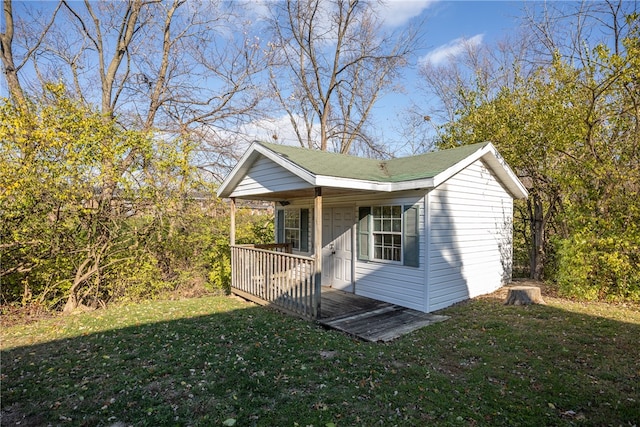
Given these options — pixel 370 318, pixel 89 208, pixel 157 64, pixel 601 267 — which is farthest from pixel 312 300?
pixel 157 64

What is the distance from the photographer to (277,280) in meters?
7.14

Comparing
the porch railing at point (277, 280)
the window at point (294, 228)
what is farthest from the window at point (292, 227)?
the porch railing at point (277, 280)

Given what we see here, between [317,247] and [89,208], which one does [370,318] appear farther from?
[89,208]

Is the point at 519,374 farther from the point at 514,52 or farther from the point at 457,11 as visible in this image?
the point at 514,52

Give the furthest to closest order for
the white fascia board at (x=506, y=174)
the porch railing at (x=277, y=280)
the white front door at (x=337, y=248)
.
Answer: the white front door at (x=337, y=248) → the white fascia board at (x=506, y=174) → the porch railing at (x=277, y=280)

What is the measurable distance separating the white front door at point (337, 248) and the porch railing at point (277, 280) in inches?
49.8

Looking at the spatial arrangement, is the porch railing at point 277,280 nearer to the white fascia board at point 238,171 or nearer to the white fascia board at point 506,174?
the white fascia board at point 238,171

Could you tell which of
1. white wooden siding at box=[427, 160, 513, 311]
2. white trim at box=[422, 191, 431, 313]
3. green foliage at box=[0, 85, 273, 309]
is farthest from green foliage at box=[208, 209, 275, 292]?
white wooden siding at box=[427, 160, 513, 311]

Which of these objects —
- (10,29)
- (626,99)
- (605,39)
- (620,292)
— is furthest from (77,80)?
(605,39)

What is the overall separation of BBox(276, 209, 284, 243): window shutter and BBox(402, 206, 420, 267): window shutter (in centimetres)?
449

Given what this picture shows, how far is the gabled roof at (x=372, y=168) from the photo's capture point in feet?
20.0

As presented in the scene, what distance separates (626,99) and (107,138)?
10857 mm

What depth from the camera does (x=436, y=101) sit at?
64.1 feet

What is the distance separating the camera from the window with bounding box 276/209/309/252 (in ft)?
31.1
